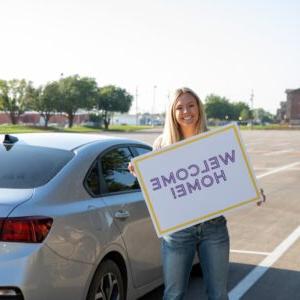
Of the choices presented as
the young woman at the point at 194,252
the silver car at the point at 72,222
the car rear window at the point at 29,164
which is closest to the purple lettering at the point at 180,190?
the young woman at the point at 194,252

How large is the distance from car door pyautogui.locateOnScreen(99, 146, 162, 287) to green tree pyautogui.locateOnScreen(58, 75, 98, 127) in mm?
94227

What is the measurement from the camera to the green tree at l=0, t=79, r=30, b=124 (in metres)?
91.0

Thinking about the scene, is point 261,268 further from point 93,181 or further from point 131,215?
point 93,181

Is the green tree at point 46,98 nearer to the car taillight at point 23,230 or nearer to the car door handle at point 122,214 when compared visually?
the car door handle at point 122,214

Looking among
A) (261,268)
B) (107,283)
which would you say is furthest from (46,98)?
(107,283)

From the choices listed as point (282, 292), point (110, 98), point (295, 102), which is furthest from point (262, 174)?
point (295, 102)

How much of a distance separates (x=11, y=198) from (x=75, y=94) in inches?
3833

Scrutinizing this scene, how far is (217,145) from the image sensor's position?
399 centimetres

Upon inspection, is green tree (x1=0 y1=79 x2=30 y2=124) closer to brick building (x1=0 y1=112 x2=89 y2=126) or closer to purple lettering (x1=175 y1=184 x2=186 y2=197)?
brick building (x1=0 y1=112 x2=89 y2=126)

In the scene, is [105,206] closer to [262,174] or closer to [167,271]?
[167,271]

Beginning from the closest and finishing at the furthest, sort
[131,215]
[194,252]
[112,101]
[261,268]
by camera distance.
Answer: [194,252] < [131,215] < [261,268] < [112,101]

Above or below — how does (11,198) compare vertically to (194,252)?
above

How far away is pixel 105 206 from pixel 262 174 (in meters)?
15.9

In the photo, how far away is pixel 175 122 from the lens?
4031mm
